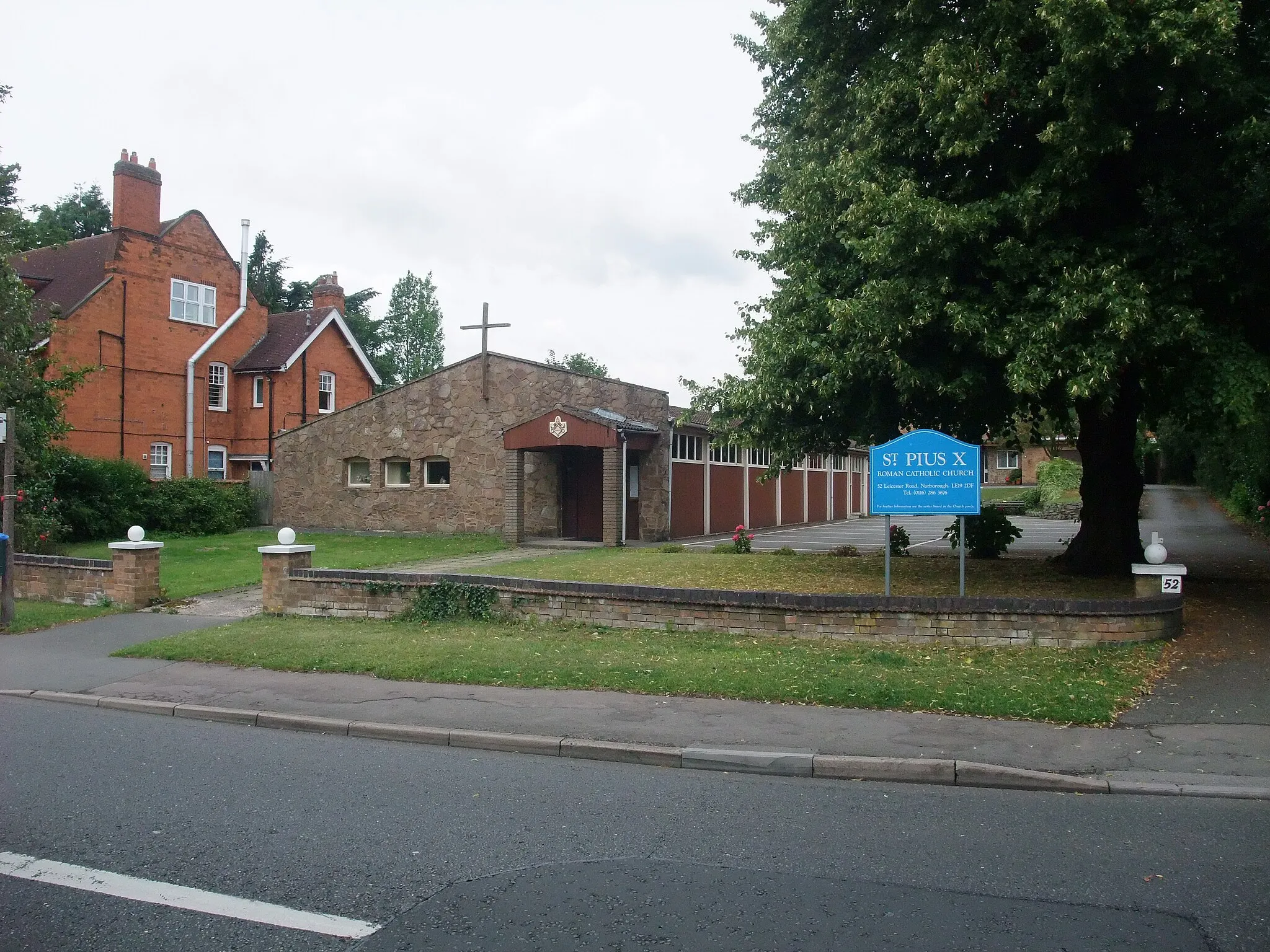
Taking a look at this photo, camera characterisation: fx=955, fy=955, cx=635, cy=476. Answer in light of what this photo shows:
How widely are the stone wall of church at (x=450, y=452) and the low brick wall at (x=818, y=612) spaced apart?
40.9 feet

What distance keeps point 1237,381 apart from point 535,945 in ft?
31.5

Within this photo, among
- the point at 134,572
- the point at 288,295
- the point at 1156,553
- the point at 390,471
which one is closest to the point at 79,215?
the point at 288,295

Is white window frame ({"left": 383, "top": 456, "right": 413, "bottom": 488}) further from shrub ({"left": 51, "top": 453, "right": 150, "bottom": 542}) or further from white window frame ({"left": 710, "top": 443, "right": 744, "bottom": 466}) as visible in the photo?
white window frame ({"left": 710, "top": 443, "right": 744, "bottom": 466})

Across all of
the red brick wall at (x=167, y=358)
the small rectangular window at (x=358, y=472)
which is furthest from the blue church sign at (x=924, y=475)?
the red brick wall at (x=167, y=358)

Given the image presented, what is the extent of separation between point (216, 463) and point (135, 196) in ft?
33.1

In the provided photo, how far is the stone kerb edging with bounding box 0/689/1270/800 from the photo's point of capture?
20.4ft

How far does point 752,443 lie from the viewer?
14703 millimetres

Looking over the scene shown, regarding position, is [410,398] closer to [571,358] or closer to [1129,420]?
[1129,420]

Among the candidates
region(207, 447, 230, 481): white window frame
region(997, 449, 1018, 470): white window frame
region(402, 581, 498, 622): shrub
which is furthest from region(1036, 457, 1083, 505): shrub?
region(207, 447, 230, 481): white window frame

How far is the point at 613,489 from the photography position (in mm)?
23406

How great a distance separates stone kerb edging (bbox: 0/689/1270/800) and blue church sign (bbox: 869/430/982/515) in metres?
4.59

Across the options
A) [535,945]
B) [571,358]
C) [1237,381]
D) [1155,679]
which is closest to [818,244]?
[1237,381]

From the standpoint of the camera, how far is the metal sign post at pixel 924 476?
10.8 meters

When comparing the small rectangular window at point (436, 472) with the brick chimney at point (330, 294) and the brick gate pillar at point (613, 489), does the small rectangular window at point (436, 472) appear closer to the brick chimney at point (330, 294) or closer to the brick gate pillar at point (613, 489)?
the brick gate pillar at point (613, 489)
